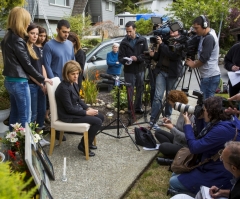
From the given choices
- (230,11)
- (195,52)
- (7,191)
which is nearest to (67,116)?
(195,52)

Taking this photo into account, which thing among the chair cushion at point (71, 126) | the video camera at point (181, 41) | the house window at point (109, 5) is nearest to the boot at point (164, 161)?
the chair cushion at point (71, 126)

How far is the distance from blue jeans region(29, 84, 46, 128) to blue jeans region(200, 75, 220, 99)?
8.41ft

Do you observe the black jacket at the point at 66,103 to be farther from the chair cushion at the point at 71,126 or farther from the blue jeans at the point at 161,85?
the blue jeans at the point at 161,85

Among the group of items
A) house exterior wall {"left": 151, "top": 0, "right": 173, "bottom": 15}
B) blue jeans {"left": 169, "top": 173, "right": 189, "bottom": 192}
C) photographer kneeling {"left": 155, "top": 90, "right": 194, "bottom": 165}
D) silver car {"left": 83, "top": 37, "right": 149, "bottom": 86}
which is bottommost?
blue jeans {"left": 169, "top": 173, "right": 189, "bottom": 192}

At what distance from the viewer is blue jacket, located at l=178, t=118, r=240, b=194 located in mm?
2564

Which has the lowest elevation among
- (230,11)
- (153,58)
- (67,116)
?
(67,116)

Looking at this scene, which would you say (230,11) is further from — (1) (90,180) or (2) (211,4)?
(1) (90,180)

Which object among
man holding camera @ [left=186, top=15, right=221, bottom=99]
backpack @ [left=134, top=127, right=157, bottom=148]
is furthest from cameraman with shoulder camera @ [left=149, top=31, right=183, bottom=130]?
backpack @ [left=134, top=127, right=157, bottom=148]

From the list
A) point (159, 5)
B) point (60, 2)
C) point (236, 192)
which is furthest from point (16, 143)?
point (159, 5)

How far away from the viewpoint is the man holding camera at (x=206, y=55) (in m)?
4.19

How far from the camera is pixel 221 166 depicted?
2.66 metres

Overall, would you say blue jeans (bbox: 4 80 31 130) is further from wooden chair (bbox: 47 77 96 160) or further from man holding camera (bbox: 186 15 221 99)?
man holding camera (bbox: 186 15 221 99)

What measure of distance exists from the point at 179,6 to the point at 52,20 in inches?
348

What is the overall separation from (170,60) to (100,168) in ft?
7.31
